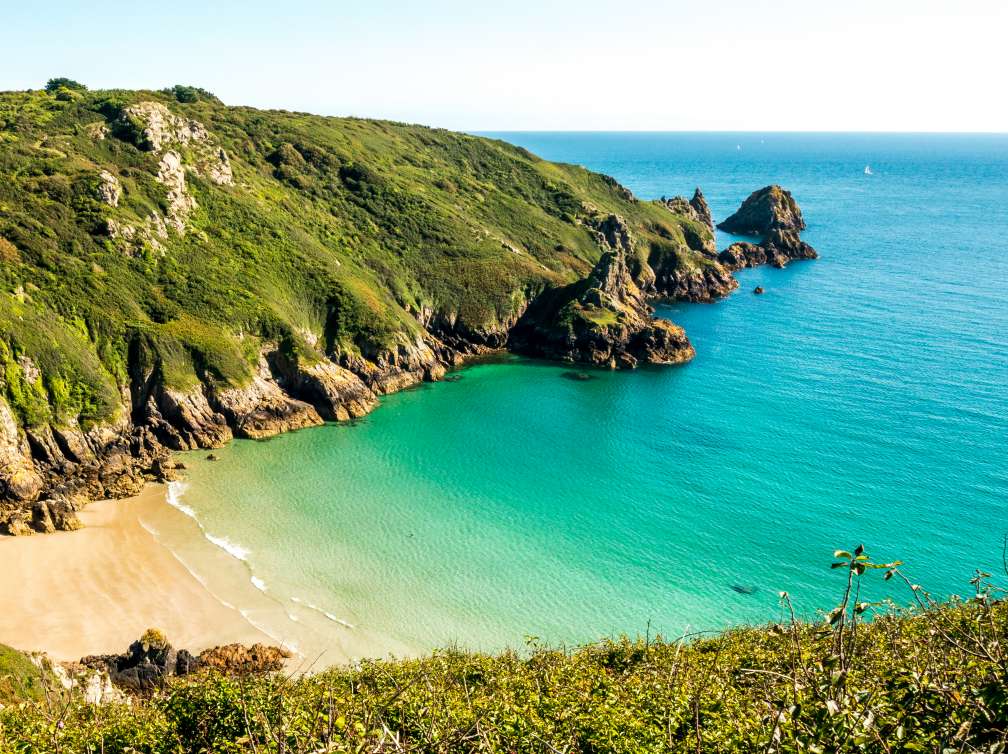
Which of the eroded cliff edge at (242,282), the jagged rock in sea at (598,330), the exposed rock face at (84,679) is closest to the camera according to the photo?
the exposed rock face at (84,679)

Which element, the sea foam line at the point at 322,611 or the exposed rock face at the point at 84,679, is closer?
the exposed rock face at the point at 84,679

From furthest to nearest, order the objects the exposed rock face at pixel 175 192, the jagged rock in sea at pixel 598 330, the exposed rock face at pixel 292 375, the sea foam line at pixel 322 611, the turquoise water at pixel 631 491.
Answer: the jagged rock in sea at pixel 598 330, the exposed rock face at pixel 175 192, the exposed rock face at pixel 292 375, the turquoise water at pixel 631 491, the sea foam line at pixel 322 611

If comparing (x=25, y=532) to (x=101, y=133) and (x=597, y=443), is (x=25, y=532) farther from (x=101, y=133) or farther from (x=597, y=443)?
(x=101, y=133)

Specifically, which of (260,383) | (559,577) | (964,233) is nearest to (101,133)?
(260,383)

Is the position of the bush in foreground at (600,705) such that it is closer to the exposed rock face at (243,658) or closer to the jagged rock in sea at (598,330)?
the exposed rock face at (243,658)

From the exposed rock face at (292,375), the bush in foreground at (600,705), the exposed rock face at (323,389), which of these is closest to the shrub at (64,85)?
the exposed rock face at (292,375)

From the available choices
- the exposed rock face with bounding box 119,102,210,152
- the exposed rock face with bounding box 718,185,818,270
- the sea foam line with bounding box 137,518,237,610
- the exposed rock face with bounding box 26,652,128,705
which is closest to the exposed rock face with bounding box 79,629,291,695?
the exposed rock face with bounding box 26,652,128,705
